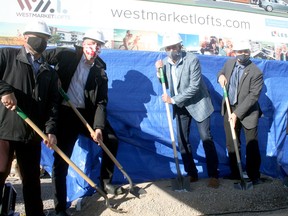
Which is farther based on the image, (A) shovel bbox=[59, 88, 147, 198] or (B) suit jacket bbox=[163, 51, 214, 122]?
(B) suit jacket bbox=[163, 51, 214, 122]

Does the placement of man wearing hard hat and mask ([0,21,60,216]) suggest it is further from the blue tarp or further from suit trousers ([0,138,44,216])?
the blue tarp

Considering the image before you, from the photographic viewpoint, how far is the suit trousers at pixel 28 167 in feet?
10.6

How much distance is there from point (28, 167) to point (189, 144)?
6.87ft

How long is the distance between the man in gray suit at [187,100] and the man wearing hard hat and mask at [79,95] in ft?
3.06

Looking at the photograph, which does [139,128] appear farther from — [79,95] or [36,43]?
[36,43]

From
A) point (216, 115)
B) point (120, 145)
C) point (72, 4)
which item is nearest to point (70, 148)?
point (120, 145)

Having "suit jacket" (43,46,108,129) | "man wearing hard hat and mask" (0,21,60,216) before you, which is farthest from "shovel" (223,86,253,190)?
"man wearing hard hat and mask" (0,21,60,216)

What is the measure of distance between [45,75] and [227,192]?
2510 mm

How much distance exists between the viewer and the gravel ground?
402cm

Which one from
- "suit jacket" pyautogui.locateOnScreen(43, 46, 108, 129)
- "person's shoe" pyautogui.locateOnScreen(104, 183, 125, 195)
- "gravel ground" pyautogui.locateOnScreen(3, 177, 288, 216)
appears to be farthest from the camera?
"person's shoe" pyautogui.locateOnScreen(104, 183, 125, 195)

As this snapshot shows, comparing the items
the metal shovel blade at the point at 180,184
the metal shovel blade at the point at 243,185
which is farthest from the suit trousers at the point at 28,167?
the metal shovel blade at the point at 243,185

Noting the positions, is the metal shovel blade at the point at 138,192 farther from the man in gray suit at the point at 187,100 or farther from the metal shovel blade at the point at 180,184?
the man in gray suit at the point at 187,100

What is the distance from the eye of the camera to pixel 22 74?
3.22 meters

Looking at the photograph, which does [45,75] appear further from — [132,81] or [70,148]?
[132,81]
